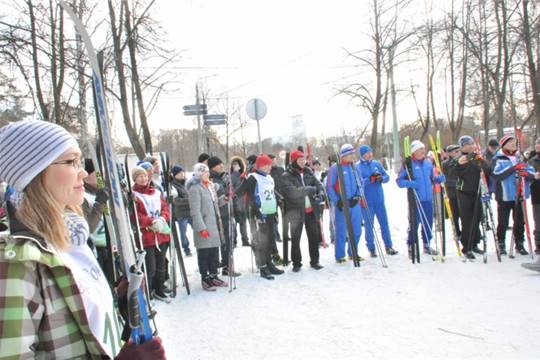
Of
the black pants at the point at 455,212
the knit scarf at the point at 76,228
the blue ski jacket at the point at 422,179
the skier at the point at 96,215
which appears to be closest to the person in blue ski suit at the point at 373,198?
the blue ski jacket at the point at 422,179

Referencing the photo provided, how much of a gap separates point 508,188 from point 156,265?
553 cm

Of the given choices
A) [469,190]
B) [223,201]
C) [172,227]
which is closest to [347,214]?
[469,190]

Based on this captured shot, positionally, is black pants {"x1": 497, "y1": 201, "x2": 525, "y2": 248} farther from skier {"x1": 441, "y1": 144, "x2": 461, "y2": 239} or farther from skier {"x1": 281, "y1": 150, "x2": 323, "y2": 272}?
skier {"x1": 281, "y1": 150, "x2": 323, "y2": 272}

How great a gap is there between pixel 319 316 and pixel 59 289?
3582 mm

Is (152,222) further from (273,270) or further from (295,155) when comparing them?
(295,155)

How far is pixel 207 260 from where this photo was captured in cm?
583

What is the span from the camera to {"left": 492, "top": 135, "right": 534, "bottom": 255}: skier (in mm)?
6129

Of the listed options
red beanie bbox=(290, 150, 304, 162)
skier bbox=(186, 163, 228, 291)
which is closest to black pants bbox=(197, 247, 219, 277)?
skier bbox=(186, 163, 228, 291)

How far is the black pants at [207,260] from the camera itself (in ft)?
18.9

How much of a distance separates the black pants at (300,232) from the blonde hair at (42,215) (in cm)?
523

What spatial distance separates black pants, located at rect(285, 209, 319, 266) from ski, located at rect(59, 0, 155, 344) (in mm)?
4727

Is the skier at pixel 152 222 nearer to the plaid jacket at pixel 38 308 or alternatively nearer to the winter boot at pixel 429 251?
the plaid jacket at pixel 38 308

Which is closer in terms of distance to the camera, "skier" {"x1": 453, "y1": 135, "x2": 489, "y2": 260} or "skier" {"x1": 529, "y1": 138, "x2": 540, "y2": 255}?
"skier" {"x1": 529, "y1": 138, "x2": 540, "y2": 255}

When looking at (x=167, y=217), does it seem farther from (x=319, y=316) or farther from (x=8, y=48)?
(x=8, y=48)
